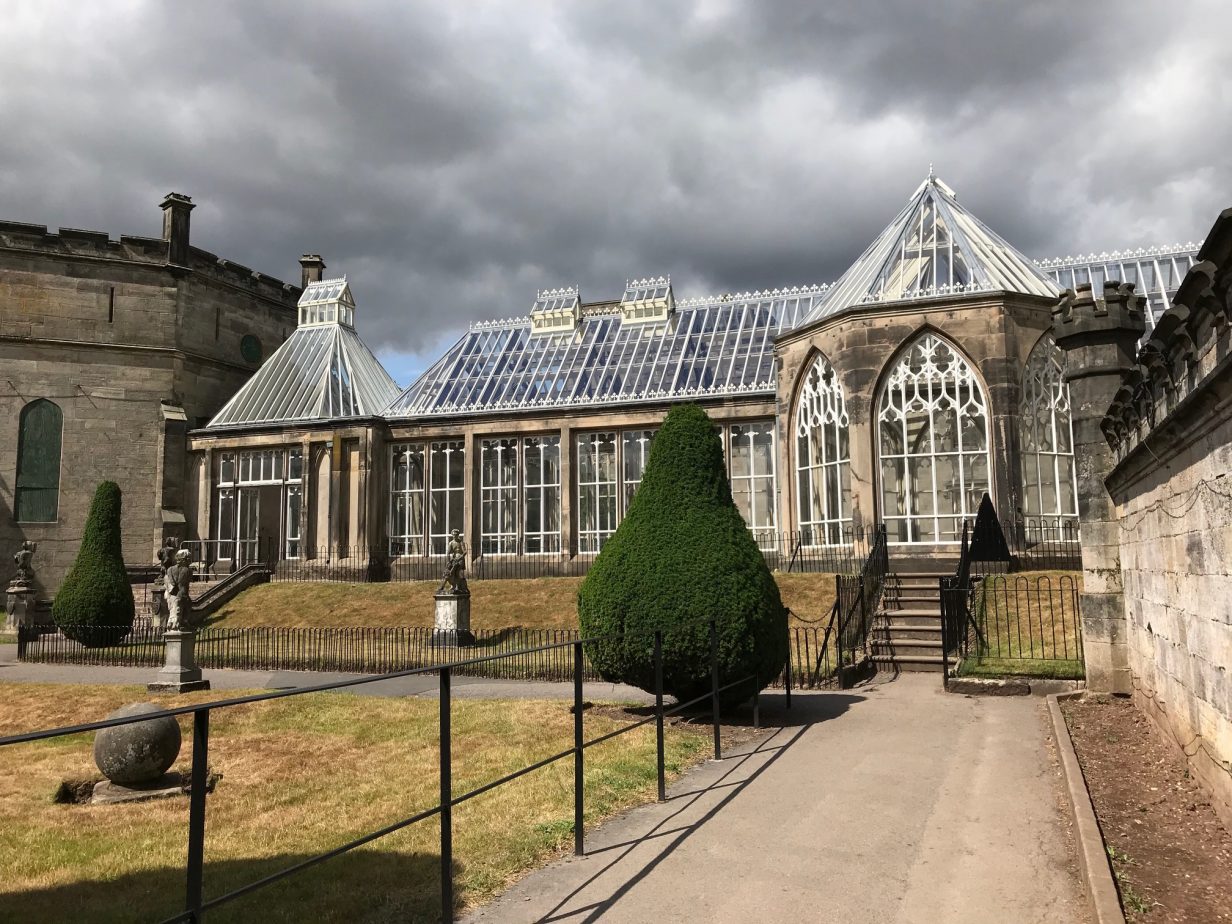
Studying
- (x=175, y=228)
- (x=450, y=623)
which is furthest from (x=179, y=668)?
(x=175, y=228)

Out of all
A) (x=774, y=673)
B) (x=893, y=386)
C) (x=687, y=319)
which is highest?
(x=687, y=319)

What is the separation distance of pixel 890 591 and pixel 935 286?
8.11 m

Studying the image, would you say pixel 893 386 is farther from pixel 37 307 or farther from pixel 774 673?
pixel 37 307

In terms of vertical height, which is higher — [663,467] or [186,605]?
[663,467]

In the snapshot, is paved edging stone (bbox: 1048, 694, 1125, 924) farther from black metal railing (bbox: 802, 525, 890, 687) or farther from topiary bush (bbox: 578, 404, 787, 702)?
black metal railing (bbox: 802, 525, 890, 687)

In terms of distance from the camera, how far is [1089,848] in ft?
19.6

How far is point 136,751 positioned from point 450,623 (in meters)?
11.0

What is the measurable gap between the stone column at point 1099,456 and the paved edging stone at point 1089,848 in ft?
10.2

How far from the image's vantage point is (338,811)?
26.2 feet

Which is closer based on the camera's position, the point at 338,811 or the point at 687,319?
the point at 338,811

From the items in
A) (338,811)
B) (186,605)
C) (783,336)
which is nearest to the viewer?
(338,811)

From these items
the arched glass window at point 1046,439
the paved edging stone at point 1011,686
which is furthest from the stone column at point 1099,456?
the arched glass window at point 1046,439

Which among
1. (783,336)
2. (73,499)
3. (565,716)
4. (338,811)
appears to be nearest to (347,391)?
(73,499)

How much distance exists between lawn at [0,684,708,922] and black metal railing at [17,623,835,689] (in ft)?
13.5
